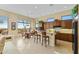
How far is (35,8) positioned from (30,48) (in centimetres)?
155

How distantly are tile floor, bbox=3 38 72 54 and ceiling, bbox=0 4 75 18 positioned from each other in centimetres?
106

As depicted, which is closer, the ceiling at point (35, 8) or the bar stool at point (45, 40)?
the ceiling at point (35, 8)

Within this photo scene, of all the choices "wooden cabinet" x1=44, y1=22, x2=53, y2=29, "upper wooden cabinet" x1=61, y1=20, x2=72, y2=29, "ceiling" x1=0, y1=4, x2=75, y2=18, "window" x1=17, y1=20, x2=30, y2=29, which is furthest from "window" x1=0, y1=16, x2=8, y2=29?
"upper wooden cabinet" x1=61, y1=20, x2=72, y2=29

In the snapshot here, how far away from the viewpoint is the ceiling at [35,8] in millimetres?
4758

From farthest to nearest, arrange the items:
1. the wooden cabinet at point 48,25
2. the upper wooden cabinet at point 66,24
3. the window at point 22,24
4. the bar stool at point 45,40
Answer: the bar stool at point 45,40
the window at point 22,24
the wooden cabinet at point 48,25
the upper wooden cabinet at point 66,24

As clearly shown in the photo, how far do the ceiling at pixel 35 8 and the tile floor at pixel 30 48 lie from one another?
1.06 m

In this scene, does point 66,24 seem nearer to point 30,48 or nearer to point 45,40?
point 45,40

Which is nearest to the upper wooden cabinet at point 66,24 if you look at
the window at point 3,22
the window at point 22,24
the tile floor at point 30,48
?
the tile floor at point 30,48

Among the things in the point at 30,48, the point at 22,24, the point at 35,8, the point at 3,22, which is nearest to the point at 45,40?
the point at 30,48

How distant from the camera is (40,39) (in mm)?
5469

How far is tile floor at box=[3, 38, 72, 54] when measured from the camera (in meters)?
5.08

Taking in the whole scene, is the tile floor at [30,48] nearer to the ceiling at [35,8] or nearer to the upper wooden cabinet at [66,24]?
the upper wooden cabinet at [66,24]

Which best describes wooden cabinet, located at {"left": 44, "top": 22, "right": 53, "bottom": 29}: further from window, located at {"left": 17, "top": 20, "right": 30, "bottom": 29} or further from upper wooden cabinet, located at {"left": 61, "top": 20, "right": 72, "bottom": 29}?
window, located at {"left": 17, "top": 20, "right": 30, "bottom": 29}
